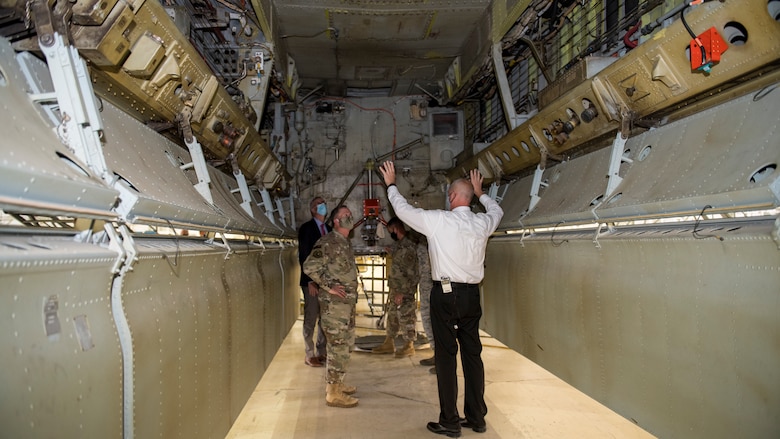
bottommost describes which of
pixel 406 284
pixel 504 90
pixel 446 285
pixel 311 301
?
pixel 311 301

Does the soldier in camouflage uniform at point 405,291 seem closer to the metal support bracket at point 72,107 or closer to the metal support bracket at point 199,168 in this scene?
the metal support bracket at point 199,168

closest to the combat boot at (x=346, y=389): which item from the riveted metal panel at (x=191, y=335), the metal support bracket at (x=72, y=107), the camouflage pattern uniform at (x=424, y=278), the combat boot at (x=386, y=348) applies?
the riveted metal panel at (x=191, y=335)

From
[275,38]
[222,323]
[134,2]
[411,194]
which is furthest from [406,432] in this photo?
[411,194]

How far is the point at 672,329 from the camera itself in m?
2.71

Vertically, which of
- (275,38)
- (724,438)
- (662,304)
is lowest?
(724,438)

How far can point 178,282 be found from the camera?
2473 millimetres

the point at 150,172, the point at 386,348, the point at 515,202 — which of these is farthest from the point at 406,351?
the point at 150,172

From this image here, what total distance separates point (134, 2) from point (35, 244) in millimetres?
1547

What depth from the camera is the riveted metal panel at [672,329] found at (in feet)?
7.09

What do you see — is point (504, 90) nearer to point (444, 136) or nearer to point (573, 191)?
point (573, 191)

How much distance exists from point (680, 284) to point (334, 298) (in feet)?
9.14

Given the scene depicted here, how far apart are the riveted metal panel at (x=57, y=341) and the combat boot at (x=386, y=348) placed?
15.2 ft

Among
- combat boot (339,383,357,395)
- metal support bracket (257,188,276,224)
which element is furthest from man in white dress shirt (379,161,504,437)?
metal support bracket (257,188,276,224)

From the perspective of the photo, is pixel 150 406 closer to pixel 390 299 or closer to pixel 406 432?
pixel 406 432
